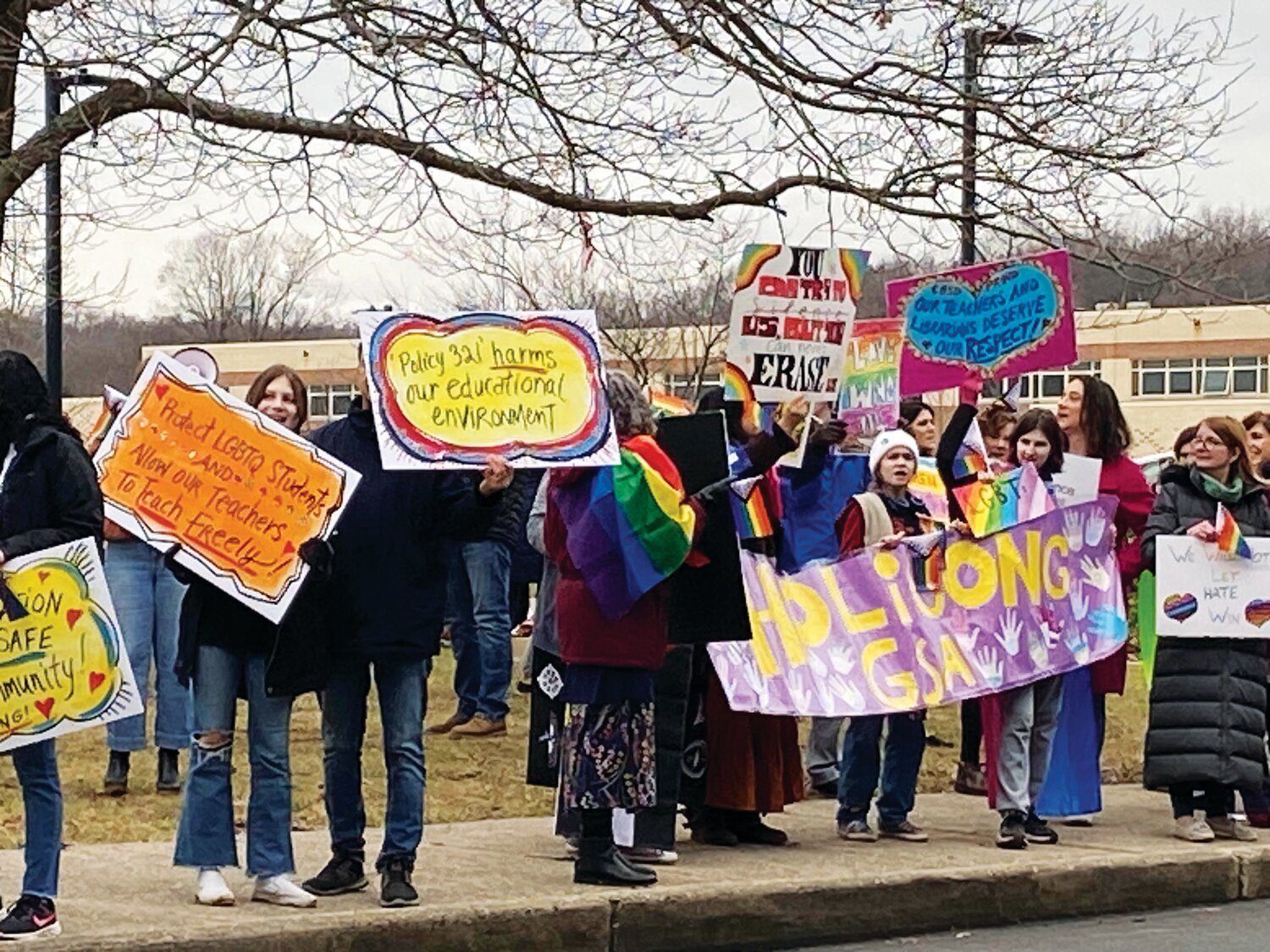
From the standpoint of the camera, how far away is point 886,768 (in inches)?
356

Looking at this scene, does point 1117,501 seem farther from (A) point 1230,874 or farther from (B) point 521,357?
(B) point 521,357

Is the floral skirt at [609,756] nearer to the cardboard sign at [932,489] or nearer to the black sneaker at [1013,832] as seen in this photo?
the black sneaker at [1013,832]

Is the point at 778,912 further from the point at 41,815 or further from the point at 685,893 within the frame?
the point at 41,815

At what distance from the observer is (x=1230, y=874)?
28.4 ft

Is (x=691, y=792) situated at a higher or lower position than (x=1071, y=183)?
lower

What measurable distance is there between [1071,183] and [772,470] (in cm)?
359

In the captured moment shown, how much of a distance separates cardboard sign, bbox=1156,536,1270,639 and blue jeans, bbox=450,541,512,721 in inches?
140

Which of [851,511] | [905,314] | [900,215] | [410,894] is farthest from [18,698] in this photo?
[900,215]

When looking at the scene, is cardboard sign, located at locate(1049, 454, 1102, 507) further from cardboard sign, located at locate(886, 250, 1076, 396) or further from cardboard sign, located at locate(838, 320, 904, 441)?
cardboard sign, located at locate(838, 320, 904, 441)

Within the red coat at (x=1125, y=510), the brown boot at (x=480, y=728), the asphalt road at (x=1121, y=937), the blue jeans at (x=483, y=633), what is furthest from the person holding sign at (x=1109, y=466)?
the brown boot at (x=480, y=728)

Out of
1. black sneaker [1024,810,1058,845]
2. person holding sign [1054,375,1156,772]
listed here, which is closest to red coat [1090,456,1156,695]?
person holding sign [1054,375,1156,772]

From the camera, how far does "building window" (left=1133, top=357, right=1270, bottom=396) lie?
69812 millimetres

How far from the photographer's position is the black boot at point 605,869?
7590 millimetres

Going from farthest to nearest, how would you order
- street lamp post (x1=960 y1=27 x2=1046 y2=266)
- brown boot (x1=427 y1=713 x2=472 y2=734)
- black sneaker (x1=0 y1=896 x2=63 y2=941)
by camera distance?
brown boot (x1=427 y1=713 x2=472 y2=734) → street lamp post (x1=960 y1=27 x2=1046 y2=266) → black sneaker (x1=0 y1=896 x2=63 y2=941)
